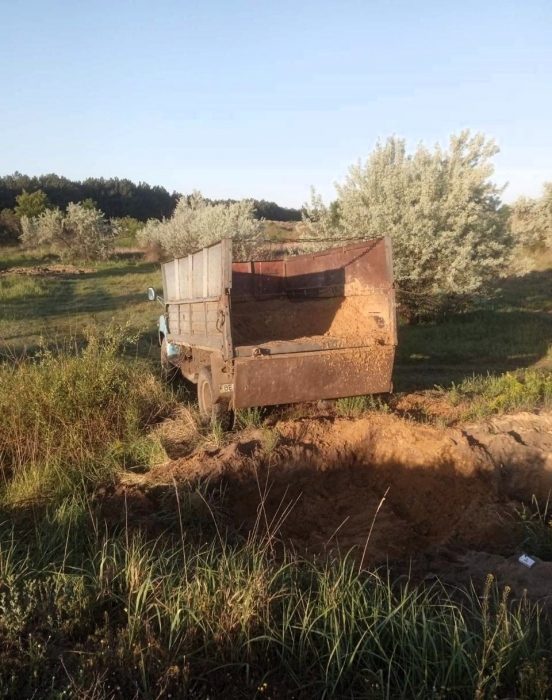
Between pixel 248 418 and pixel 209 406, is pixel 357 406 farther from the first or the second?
pixel 209 406

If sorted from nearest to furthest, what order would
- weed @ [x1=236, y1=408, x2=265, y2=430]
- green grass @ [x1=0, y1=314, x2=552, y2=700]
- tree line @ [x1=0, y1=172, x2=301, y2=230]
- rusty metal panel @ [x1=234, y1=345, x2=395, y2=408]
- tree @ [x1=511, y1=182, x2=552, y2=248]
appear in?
1. green grass @ [x1=0, y1=314, x2=552, y2=700]
2. rusty metal panel @ [x1=234, y1=345, x2=395, y2=408]
3. weed @ [x1=236, y1=408, x2=265, y2=430]
4. tree @ [x1=511, y1=182, x2=552, y2=248]
5. tree line @ [x1=0, y1=172, x2=301, y2=230]

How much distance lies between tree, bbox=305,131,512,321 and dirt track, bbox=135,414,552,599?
7.51 meters

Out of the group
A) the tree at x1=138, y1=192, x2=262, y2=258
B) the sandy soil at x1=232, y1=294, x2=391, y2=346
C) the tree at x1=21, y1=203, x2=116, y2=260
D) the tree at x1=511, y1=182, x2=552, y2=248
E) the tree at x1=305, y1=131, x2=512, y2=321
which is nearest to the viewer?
the sandy soil at x1=232, y1=294, x2=391, y2=346

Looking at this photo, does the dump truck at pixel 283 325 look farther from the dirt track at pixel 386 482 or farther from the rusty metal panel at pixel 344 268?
the dirt track at pixel 386 482

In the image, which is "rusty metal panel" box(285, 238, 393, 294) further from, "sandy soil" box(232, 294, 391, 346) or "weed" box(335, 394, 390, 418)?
"weed" box(335, 394, 390, 418)

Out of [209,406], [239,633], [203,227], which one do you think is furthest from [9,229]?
[239,633]

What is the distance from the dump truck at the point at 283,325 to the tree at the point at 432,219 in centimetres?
493

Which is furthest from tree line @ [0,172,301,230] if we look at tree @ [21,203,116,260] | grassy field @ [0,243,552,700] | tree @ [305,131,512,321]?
grassy field @ [0,243,552,700]

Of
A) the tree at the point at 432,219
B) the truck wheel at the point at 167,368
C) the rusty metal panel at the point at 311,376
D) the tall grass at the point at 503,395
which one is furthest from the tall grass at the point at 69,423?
the tree at the point at 432,219

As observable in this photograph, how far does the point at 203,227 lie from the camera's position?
1031 inches

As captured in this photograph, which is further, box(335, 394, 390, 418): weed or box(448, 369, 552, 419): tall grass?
Result: box(335, 394, 390, 418): weed

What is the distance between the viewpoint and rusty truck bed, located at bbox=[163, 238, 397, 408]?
6195 mm

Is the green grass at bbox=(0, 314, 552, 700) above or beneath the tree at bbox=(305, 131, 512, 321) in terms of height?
beneath

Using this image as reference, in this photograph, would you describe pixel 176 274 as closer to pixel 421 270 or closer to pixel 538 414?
pixel 538 414
